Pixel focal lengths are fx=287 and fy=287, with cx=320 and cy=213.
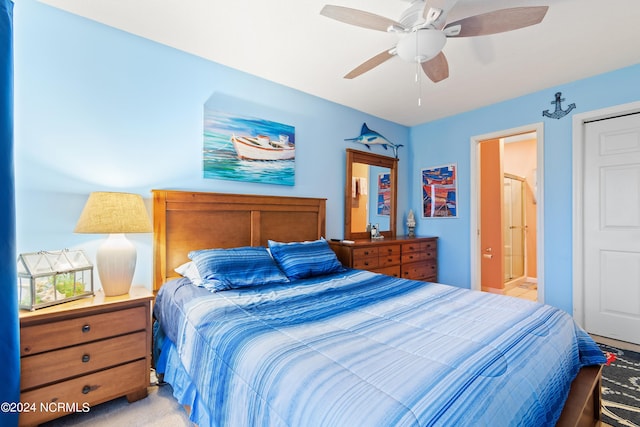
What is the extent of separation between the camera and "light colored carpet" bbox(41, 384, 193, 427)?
1586 millimetres

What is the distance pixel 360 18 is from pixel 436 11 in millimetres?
392

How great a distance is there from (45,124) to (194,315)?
5.28 ft

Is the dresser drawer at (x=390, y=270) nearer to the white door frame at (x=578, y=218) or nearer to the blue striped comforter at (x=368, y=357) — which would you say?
the blue striped comforter at (x=368, y=357)

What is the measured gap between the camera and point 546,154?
3.11 meters

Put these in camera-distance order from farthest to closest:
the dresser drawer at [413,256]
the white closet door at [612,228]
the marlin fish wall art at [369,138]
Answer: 1. the marlin fish wall art at [369,138]
2. the dresser drawer at [413,256]
3. the white closet door at [612,228]

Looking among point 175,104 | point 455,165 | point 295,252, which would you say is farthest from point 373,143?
point 175,104

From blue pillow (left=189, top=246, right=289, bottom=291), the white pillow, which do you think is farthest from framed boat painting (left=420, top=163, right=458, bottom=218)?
the white pillow

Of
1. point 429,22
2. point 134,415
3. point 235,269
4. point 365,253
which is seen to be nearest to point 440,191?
point 365,253

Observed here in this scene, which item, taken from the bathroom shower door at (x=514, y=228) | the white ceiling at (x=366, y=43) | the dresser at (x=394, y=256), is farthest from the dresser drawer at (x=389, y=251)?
the bathroom shower door at (x=514, y=228)

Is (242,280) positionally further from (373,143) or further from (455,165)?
(455,165)

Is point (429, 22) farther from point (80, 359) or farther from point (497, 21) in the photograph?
point (80, 359)

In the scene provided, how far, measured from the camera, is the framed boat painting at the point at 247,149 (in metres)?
2.51

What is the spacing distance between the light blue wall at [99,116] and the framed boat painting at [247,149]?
0.24 ft

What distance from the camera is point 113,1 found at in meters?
1.84
